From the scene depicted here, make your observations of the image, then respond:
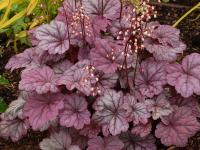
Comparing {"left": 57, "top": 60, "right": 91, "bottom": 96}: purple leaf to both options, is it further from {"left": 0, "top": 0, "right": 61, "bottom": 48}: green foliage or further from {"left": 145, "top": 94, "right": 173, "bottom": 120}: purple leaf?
{"left": 0, "top": 0, "right": 61, "bottom": 48}: green foliage

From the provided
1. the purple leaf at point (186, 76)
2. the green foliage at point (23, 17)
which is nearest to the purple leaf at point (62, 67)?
the purple leaf at point (186, 76)

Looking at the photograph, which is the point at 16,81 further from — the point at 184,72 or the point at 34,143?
the point at 184,72

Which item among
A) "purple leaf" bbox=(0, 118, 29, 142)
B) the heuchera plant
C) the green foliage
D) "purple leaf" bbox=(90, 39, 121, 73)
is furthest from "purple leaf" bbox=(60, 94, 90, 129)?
the green foliage

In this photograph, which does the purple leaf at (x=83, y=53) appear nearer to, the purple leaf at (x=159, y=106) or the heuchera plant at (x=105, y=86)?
the heuchera plant at (x=105, y=86)

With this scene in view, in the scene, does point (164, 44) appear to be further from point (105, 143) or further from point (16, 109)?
point (16, 109)

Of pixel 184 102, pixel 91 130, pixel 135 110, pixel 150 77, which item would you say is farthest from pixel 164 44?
pixel 91 130

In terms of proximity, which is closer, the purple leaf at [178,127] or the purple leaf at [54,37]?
the purple leaf at [178,127]
